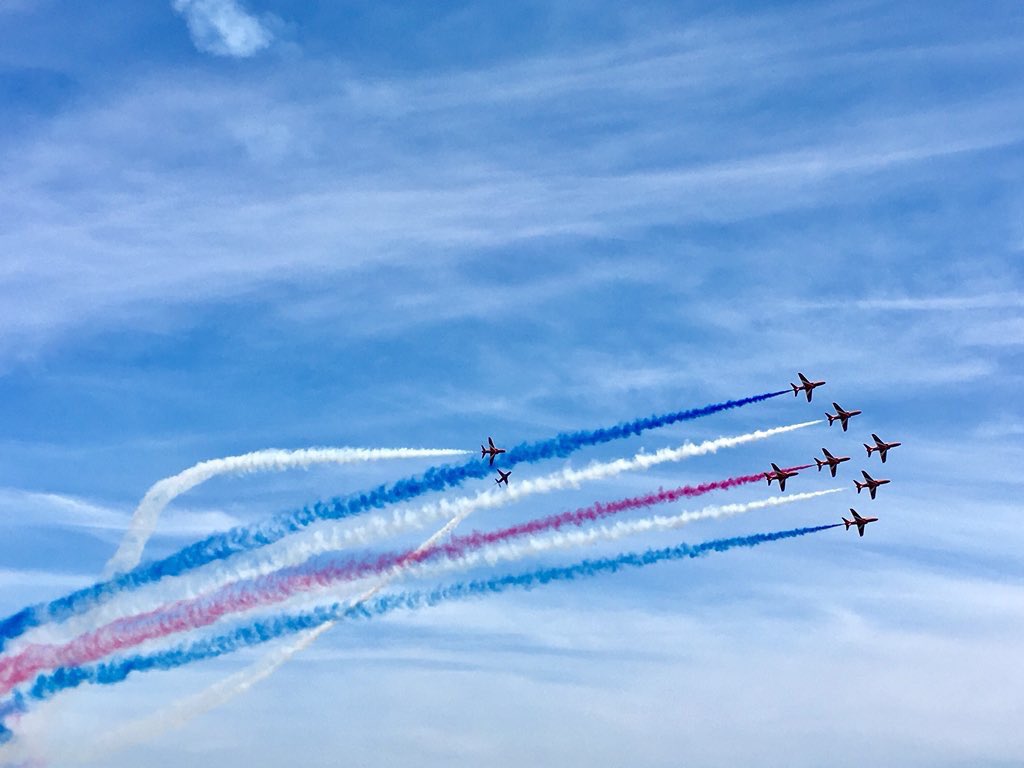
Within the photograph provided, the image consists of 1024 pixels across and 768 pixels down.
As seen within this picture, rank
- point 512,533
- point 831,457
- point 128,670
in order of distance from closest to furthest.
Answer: point 128,670 → point 512,533 → point 831,457

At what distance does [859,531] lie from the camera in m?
147

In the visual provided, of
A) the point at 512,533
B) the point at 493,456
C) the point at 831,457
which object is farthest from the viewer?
the point at 831,457

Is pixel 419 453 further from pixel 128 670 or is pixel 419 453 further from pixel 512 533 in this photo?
pixel 128 670

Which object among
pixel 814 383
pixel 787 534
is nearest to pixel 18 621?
pixel 787 534

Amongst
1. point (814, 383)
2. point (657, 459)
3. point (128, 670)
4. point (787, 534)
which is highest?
point (814, 383)

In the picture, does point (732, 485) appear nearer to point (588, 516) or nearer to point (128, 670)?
point (588, 516)

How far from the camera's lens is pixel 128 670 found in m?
113

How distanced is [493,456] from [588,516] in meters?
17.2

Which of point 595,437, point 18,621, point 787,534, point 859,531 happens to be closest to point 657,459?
point 595,437

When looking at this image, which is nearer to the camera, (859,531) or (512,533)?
(512,533)

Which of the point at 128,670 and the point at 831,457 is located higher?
the point at 831,457

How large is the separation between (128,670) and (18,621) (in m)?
11.9

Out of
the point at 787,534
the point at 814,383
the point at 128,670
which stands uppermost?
the point at 814,383

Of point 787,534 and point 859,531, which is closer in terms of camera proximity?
point 787,534
